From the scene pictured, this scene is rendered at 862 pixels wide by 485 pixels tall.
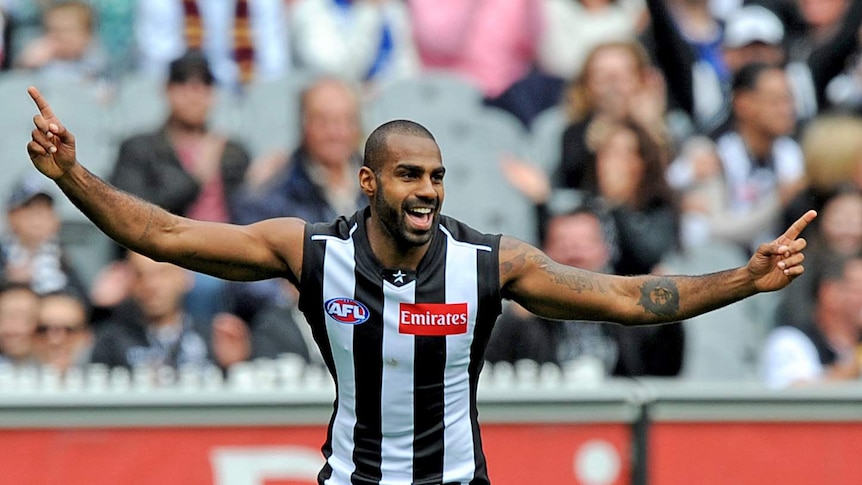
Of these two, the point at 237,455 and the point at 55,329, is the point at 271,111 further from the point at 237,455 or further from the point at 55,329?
Result: the point at 237,455

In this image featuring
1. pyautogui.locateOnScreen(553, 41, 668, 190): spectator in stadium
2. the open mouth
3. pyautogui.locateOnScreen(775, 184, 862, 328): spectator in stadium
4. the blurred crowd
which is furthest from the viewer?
pyautogui.locateOnScreen(553, 41, 668, 190): spectator in stadium

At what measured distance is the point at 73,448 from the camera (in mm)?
7332

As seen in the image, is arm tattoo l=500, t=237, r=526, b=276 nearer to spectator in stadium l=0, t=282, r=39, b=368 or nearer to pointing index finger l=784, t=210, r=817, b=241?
pointing index finger l=784, t=210, r=817, b=241

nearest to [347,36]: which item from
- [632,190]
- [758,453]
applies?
[632,190]

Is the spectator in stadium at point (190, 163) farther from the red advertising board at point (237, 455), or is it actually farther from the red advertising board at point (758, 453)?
the red advertising board at point (758, 453)

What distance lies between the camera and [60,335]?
8812 mm

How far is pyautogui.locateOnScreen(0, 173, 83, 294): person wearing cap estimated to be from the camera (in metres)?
9.31

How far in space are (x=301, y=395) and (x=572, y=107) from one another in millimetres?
4062

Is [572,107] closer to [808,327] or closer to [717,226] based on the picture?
[717,226]

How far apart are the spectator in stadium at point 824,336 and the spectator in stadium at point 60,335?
424 cm

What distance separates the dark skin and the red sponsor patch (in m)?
0.17

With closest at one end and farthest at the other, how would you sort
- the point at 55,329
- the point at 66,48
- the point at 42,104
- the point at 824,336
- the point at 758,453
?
1. the point at 42,104
2. the point at 758,453
3. the point at 55,329
4. the point at 824,336
5. the point at 66,48

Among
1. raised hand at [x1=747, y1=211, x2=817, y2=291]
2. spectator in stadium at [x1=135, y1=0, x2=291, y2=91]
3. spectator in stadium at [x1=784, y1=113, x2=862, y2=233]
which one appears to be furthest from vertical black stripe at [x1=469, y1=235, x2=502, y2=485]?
spectator in stadium at [x1=135, y1=0, x2=291, y2=91]

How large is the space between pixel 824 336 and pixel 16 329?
16.3 feet
